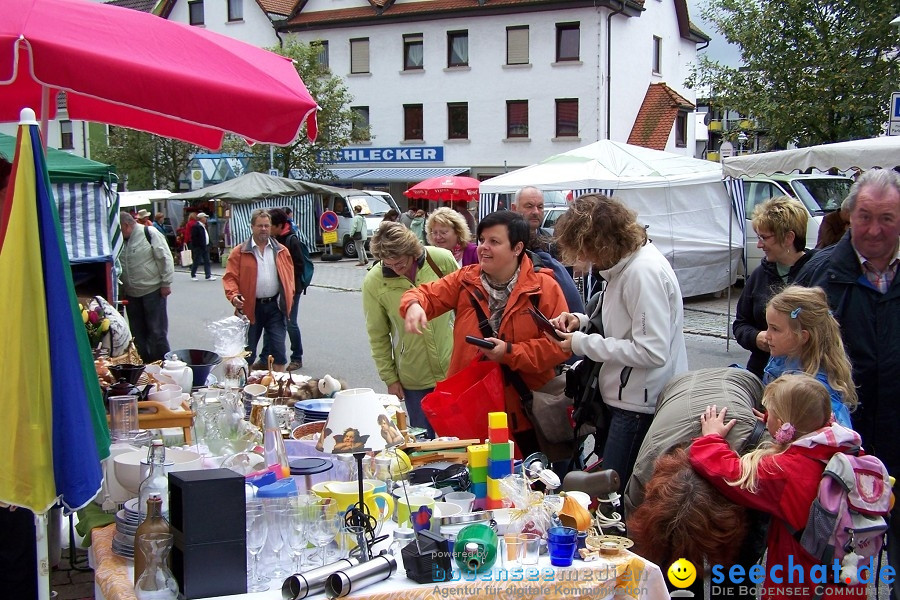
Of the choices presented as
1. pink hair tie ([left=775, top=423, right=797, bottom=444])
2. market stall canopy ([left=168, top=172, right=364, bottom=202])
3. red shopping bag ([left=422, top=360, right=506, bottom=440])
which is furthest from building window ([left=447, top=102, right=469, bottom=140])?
pink hair tie ([left=775, top=423, right=797, bottom=444])

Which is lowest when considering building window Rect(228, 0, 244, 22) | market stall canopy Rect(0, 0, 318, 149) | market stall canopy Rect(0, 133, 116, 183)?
market stall canopy Rect(0, 0, 318, 149)

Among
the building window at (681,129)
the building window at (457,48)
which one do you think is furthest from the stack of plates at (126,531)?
the building window at (681,129)

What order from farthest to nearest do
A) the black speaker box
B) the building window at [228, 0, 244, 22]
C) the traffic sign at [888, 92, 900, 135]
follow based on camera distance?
the building window at [228, 0, 244, 22] → the traffic sign at [888, 92, 900, 135] → the black speaker box

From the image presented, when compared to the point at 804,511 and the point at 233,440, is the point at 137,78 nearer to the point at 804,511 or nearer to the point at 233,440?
the point at 233,440

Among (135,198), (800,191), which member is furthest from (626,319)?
(135,198)

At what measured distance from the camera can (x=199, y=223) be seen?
21703 mm

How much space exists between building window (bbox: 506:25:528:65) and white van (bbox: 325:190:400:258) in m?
8.95

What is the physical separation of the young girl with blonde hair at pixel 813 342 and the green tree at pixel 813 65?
568 inches

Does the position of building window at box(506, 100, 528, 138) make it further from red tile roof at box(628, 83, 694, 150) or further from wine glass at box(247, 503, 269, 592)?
wine glass at box(247, 503, 269, 592)

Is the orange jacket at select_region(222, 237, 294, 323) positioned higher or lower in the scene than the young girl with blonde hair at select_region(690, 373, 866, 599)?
higher

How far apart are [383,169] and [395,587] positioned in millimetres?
32398

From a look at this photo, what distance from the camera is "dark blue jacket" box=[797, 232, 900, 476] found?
327cm

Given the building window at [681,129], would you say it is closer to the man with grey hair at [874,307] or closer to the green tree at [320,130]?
the green tree at [320,130]

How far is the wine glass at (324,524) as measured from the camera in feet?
8.21
